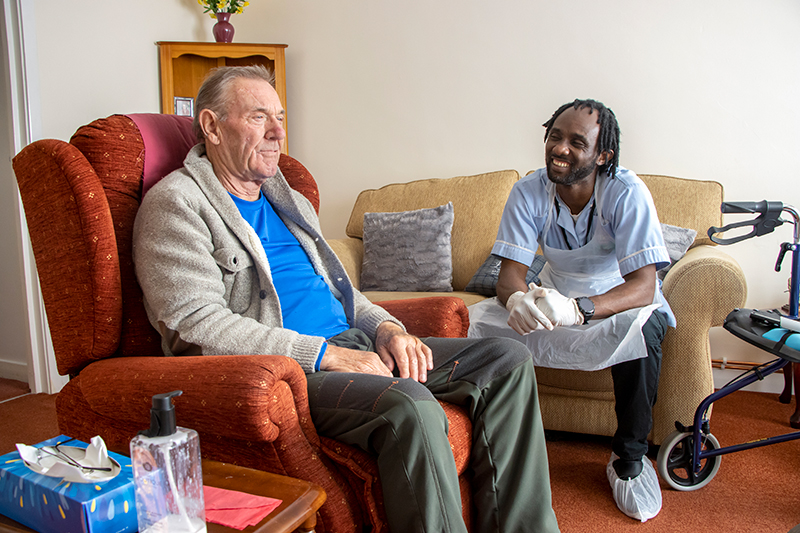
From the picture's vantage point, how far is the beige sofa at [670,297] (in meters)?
1.63

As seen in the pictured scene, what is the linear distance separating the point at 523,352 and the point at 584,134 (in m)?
0.77

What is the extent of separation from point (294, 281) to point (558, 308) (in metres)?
0.71

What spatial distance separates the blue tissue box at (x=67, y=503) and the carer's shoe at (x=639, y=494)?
1.22m

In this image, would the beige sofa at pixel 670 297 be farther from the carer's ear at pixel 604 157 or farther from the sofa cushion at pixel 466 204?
the carer's ear at pixel 604 157

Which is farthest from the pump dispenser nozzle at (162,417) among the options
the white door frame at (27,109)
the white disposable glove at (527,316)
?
the white door frame at (27,109)

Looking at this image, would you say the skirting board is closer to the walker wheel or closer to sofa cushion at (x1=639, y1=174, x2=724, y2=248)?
the walker wheel

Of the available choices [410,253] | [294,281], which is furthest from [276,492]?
[410,253]

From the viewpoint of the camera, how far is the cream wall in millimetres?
2424

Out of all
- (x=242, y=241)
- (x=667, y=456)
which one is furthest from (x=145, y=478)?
(x=667, y=456)

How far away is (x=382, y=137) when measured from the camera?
3078 mm

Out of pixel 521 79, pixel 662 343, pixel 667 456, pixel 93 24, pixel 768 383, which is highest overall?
pixel 93 24

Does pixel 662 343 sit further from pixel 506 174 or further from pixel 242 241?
pixel 242 241

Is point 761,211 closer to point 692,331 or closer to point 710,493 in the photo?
point 692,331

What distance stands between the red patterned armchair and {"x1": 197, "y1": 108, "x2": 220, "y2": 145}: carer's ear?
9cm
